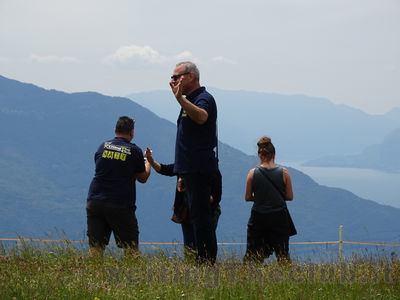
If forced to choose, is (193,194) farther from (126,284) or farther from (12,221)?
(12,221)

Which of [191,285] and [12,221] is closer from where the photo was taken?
[191,285]

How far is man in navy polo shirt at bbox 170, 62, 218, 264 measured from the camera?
5500 mm

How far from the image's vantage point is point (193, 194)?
5.57 metres

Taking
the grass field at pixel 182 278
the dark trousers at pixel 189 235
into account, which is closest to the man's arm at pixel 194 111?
the dark trousers at pixel 189 235

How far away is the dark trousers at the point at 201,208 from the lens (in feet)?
18.2

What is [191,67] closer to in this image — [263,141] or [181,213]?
[263,141]

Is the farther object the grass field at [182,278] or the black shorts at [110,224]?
the black shorts at [110,224]

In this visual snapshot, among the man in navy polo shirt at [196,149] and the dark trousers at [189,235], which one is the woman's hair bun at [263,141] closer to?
the man in navy polo shirt at [196,149]

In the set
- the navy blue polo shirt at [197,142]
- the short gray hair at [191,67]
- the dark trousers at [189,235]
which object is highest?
the short gray hair at [191,67]

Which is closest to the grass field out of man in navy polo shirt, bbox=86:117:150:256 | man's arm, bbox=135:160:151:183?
man in navy polo shirt, bbox=86:117:150:256

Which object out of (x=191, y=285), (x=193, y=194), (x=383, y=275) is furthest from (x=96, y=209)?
(x=383, y=275)

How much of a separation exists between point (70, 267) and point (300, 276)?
2126mm

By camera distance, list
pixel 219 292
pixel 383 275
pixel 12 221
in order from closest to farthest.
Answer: pixel 219 292 → pixel 383 275 → pixel 12 221

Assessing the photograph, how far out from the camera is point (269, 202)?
601 centimetres
